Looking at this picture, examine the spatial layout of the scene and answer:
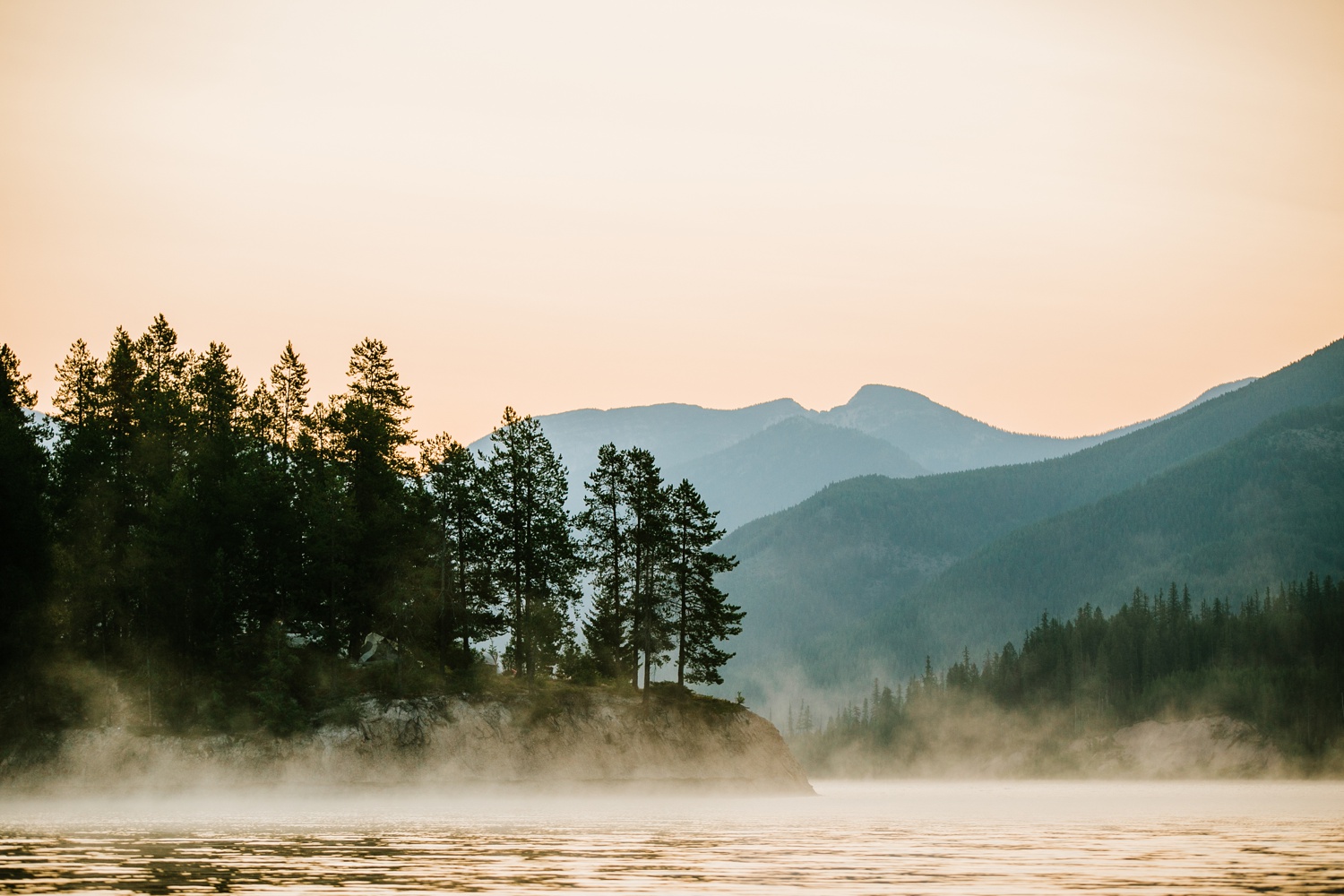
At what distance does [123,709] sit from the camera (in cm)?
8419

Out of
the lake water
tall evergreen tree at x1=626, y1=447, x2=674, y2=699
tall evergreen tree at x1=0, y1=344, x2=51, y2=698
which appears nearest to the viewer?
the lake water

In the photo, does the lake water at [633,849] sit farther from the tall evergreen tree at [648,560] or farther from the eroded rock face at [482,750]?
the tall evergreen tree at [648,560]

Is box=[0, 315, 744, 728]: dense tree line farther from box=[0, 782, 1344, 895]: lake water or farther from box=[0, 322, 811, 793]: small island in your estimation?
box=[0, 782, 1344, 895]: lake water

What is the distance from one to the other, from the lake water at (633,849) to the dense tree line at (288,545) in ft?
35.8

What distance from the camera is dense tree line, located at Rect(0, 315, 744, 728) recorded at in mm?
84688

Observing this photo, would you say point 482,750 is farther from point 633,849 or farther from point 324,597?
point 633,849

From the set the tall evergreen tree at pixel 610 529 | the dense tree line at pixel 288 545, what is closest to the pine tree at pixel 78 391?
the dense tree line at pixel 288 545

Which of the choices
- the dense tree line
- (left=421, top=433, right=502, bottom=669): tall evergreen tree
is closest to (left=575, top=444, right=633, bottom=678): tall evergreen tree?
the dense tree line

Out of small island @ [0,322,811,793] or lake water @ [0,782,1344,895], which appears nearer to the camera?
lake water @ [0,782,1344,895]

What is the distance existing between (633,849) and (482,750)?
1813 inches

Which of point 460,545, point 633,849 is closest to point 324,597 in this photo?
point 460,545

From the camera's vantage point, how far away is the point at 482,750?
89.8 metres

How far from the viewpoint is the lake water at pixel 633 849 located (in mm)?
33547

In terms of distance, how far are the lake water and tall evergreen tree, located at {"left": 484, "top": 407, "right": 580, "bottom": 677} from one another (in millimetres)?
17685
